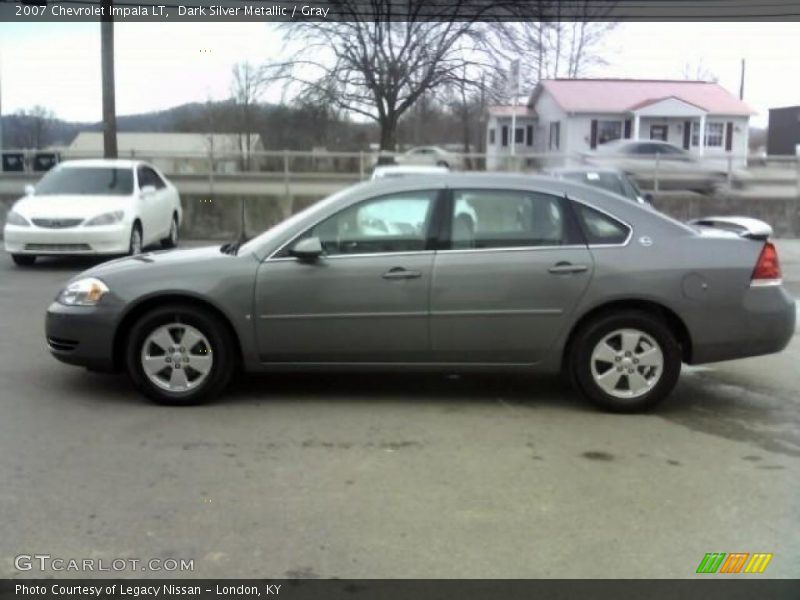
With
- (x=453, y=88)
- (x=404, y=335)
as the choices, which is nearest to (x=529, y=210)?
(x=404, y=335)

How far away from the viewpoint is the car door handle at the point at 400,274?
5.11 metres

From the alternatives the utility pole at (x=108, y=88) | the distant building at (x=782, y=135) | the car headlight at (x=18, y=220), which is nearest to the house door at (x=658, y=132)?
the distant building at (x=782, y=135)

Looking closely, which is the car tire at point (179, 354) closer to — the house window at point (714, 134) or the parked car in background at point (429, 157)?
the parked car in background at point (429, 157)

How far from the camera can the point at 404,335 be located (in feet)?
16.9

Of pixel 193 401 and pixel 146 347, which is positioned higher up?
pixel 146 347

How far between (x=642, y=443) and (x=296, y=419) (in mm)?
2065

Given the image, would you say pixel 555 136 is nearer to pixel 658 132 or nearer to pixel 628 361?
pixel 658 132

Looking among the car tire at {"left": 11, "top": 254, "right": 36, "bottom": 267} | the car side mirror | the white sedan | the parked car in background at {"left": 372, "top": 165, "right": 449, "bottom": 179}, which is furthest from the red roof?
the car side mirror

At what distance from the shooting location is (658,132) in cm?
3603

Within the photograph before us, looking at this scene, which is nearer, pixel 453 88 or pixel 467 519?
pixel 467 519

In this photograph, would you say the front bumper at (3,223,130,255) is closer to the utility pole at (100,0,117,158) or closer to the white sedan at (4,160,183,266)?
the white sedan at (4,160,183,266)

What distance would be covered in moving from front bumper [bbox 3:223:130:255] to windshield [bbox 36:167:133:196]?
1.16 m

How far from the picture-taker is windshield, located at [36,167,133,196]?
12.5m

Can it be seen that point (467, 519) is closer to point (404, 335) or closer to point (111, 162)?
point (404, 335)
